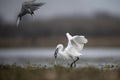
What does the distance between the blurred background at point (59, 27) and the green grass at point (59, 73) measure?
1543 millimetres

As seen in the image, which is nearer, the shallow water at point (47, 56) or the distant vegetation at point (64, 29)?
the shallow water at point (47, 56)

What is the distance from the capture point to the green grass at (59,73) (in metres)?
6.16

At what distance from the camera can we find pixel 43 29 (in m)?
9.93

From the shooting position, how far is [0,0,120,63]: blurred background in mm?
8477

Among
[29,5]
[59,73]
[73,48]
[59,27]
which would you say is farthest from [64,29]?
[59,73]

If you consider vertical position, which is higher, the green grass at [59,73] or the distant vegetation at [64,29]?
the distant vegetation at [64,29]

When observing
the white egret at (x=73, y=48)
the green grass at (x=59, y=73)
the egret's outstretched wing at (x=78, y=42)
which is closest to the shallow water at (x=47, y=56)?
the white egret at (x=73, y=48)

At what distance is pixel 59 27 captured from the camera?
31.9ft

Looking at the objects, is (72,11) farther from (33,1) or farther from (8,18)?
(33,1)

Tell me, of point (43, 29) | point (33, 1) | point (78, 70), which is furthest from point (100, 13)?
point (78, 70)

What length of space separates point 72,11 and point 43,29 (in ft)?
1.93

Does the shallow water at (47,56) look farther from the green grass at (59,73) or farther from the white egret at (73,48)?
the green grass at (59,73)

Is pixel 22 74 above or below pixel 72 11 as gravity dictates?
below

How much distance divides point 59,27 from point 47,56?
4.92ft
